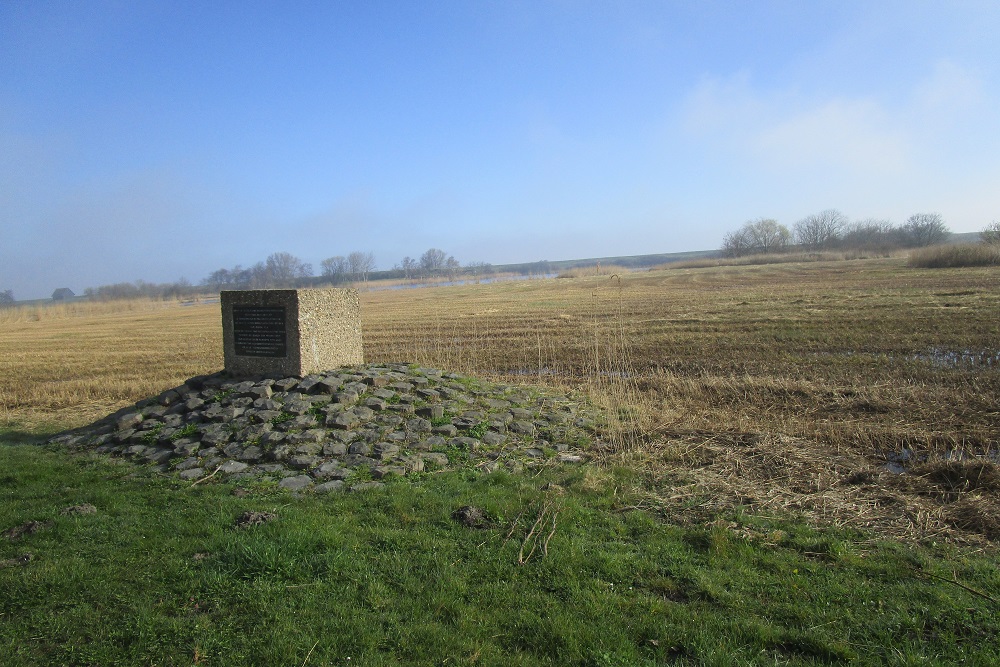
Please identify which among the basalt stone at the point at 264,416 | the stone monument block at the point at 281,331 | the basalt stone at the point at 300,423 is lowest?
the basalt stone at the point at 300,423

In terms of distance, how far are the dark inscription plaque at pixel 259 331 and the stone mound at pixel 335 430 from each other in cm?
54

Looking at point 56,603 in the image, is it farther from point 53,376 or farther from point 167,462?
point 53,376

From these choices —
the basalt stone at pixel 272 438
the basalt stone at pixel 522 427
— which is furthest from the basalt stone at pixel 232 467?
the basalt stone at pixel 522 427

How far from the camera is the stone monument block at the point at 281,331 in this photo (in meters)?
8.94

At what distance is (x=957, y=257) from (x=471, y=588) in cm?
5134

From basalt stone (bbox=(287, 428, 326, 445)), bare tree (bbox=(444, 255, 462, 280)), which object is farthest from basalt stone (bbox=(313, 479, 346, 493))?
bare tree (bbox=(444, 255, 462, 280))

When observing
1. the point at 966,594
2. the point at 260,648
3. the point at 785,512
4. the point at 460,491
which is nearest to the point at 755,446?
the point at 785,512

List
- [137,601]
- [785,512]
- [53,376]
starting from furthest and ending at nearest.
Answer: [53,376]
[785,512]
[137,601]

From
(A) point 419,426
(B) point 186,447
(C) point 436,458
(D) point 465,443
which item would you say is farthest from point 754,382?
(B) point 186,447

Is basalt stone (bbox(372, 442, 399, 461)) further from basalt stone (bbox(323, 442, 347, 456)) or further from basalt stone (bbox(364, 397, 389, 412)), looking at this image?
basalt stone (bbox(364, 397, 389, 412))

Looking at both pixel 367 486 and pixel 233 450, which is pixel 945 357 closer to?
pixel 367 486

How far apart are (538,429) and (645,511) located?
10.1 ft

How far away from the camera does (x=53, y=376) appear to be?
16812mm

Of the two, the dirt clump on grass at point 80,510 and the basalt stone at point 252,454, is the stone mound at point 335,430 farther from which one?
the dirt clump on grass at point 80,510
